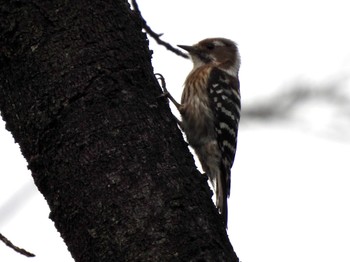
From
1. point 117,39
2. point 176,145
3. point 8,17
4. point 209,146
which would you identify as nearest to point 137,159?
point 176,145

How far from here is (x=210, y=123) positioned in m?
6.29

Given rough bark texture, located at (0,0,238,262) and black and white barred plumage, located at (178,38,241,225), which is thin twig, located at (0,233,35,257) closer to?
rough bark texture, located at (0,0,238,262)

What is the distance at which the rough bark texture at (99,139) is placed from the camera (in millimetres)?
2311

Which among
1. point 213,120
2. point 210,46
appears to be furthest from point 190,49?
point 213,120

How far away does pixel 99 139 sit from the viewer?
249cm

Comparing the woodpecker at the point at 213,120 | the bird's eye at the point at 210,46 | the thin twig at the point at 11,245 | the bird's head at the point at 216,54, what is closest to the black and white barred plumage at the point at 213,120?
the woodpecker at the point at 213,120

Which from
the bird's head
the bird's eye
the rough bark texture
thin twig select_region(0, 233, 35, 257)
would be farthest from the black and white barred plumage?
thin twig select_region(0, 233, 35, 257)

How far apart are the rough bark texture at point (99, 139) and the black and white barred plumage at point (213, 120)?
120 inches

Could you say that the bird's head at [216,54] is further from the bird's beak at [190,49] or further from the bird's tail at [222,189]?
the bird's tail at [222,189]

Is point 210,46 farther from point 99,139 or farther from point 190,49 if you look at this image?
point 99,139

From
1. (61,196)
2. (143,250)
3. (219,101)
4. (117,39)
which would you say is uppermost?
→ (219,101)

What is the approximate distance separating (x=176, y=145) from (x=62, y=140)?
516 millimetres

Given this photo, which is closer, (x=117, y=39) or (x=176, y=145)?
(x=176, y=145)

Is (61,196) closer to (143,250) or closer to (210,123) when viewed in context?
(143,250)
